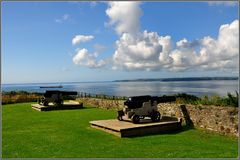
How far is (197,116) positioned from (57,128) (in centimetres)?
537

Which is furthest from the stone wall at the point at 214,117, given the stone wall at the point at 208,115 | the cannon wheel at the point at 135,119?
the cannon wheel at the point at 135,119

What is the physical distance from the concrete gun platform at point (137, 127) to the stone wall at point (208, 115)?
2.49 ft

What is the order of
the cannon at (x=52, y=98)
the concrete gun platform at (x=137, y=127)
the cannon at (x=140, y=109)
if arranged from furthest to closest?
1. the cannon at (x=52, y=98)
2. the cannon at (x=140, y=109)
3. the concrete gun platform at (x=137, y=127)

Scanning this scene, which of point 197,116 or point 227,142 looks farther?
point 197,116

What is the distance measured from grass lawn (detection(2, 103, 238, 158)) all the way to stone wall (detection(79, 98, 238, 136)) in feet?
1.42

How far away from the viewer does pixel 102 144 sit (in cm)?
907

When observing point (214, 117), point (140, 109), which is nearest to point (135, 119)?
point (140, 109)

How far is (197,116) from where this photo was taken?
12.5 m

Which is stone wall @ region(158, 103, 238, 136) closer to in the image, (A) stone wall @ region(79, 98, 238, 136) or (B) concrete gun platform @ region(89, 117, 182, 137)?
(A) stone wall @ region(79, 98, 238, 136)

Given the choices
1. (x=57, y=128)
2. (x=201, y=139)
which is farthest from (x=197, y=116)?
(x=57, y=128)

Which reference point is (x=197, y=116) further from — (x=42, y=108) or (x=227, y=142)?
(x=42, y=108)

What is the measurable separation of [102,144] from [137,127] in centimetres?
204

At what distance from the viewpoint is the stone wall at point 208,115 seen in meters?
11.0

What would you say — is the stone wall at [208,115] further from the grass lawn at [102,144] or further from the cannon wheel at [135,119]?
the cannon wheel at [135,119]
